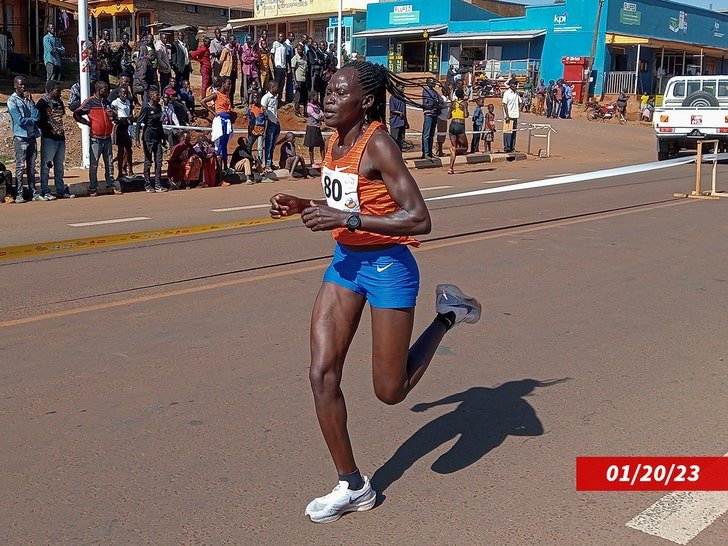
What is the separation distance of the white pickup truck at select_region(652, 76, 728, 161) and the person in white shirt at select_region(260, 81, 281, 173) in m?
10.8

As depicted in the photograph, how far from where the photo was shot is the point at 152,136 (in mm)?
15359

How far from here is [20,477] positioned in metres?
3.83

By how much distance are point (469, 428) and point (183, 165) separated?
1239cm

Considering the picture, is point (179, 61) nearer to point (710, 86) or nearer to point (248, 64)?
point (248, 64)

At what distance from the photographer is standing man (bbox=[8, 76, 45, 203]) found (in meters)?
13.1

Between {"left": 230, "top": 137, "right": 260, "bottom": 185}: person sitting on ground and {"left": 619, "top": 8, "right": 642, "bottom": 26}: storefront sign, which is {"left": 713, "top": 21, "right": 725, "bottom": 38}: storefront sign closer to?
{"left": 619, "top": 8, "right": 642, "bottom": 26}: storefront sign

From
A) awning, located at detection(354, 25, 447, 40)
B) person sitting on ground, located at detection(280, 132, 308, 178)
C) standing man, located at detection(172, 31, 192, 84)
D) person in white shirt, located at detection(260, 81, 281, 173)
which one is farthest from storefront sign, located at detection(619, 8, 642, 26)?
person in white shirt, located at detection(260, 81, 281, 173)

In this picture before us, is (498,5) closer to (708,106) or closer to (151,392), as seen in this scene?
(708,106)

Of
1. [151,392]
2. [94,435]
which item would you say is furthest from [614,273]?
[94,435]

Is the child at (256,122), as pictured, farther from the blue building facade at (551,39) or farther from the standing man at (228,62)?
the blue building facade at (551,39)

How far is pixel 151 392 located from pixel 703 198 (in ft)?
40.2

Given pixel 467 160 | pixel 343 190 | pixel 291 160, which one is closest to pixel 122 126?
pixel 291 160

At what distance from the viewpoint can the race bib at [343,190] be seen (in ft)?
11.9

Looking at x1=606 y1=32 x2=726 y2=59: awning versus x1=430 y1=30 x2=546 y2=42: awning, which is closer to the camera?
x1=606 y1=32 x2=726 y2=59: awning
